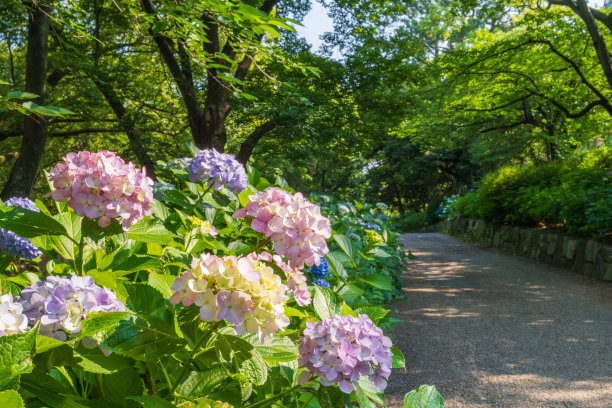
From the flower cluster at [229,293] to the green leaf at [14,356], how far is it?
25 cm

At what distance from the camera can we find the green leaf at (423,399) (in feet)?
3.02

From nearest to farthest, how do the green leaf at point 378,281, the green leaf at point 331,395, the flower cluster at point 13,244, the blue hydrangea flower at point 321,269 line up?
the green leaf at point 331,395
the green leaf at point 378,281
the flower cluster at point 13,244
the blue hydrangea flower at point 321,269

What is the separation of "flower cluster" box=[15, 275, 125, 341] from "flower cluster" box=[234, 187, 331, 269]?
1.51 ft

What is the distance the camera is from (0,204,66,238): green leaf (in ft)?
3.31

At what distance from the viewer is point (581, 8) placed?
867 cm

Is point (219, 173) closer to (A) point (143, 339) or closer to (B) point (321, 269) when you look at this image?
(B) point (321, 269)

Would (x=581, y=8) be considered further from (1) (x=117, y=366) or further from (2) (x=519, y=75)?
(1) (x=117, y=366)

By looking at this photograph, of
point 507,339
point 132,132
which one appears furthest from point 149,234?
point 132,132

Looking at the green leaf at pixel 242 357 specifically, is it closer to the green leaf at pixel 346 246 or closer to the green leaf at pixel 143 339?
the green leaf at pixel 143 339

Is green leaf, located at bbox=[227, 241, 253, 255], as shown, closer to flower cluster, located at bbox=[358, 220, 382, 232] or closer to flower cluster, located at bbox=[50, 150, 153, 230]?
flower cluster, located at bbox=[50, 150, 153, 230]

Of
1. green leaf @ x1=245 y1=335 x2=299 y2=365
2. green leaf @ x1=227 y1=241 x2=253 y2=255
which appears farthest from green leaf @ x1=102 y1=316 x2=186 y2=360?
green leaf @ x1=227 y1=241 x2=253 y2=255

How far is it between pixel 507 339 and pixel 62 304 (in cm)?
420

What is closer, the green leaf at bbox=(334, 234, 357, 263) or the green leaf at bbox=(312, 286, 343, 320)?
the green leaf at bbox=(312, 286, 343, 320)

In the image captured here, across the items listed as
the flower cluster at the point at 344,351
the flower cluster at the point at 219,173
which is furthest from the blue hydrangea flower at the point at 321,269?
the flower cluster at the point at 344,351
